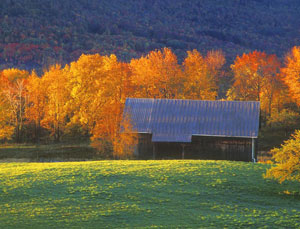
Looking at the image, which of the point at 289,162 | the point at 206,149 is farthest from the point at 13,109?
the point at 289,162

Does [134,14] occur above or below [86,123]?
above

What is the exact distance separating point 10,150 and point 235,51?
3554 inches

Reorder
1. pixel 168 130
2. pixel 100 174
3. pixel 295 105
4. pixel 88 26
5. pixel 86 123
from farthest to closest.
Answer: pixel 88 26
pixel 295 105
pixel 86 123
pixel 168 130
pixel 100 174

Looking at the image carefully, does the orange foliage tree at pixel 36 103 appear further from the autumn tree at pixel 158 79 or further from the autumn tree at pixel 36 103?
the autumn tree at pixel 158 79

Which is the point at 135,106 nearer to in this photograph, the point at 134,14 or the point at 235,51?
the point at 235,51

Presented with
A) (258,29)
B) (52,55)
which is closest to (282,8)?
(258,29)

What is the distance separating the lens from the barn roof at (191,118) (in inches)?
1593

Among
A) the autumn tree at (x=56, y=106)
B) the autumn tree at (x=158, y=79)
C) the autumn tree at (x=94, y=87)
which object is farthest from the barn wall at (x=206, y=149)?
the autumn tree at (x=158, y=79)

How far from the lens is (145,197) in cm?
1995

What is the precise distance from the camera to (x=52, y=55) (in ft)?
377

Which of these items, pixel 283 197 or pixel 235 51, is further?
pixel 235 51

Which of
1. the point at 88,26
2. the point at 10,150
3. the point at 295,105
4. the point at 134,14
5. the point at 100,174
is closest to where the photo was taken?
the point at 100,174

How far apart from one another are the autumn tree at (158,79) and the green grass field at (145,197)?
33.1 m

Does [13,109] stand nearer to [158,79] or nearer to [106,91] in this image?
[106,91]
